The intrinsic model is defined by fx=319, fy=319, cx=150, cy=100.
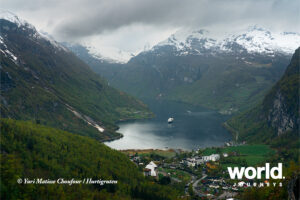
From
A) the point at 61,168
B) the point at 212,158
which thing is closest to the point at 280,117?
the point at 212,158

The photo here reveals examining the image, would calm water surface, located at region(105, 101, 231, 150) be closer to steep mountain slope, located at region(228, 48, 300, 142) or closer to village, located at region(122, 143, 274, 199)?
steep mountain slope, located at region(228, 48, 300, 142)

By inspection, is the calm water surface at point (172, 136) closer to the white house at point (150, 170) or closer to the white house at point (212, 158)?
the white house at point (212, 158)

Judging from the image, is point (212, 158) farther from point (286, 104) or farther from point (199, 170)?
point (286, 104)

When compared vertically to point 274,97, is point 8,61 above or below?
above

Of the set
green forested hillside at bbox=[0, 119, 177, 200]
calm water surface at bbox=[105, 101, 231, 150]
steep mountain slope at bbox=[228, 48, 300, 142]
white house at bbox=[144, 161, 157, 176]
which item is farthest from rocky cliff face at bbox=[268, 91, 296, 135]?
green forested hillside at bbox=[0, 119, 177, 200]

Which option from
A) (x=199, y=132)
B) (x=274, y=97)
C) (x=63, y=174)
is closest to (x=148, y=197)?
(x=63, y=174)

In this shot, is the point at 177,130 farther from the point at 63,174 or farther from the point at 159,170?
the point at 63,174

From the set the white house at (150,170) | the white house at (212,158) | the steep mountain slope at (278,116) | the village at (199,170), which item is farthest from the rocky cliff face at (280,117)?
the white house at (150,170)
